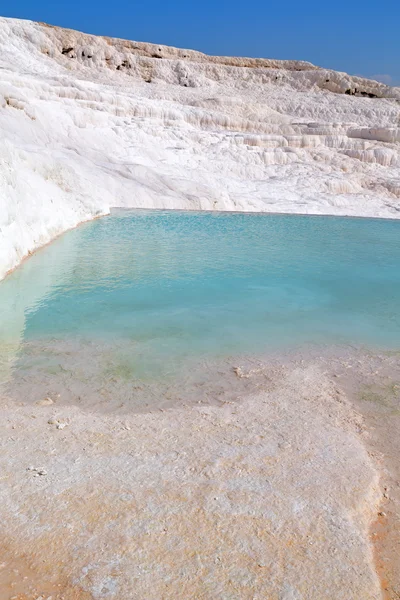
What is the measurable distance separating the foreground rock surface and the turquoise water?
1.20 m

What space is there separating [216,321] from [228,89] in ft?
96.5

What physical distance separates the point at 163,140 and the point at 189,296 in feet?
47.7

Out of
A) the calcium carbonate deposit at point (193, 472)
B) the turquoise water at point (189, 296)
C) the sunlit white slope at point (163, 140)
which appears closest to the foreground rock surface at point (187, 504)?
the calcium carbonate deposit at point (193, 472)

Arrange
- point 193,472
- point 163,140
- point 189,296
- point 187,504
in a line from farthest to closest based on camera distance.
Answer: point 163,140
point 189,296
point 193,472
point 187,504

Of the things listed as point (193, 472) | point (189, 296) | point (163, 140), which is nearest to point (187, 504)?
point (193, 472)

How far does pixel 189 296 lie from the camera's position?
7.12 metres

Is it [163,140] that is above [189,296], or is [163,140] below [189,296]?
above

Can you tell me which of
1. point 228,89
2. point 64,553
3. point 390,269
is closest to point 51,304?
point 64,553

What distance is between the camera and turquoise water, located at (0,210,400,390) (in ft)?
17.6

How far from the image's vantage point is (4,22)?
30438 millimetres

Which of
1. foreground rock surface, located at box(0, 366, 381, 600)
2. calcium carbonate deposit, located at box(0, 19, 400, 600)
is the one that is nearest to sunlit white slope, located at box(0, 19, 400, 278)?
calcium carbonate deposit, located at box(0, 19, 400, 600)

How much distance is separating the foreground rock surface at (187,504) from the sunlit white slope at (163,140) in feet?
15.8

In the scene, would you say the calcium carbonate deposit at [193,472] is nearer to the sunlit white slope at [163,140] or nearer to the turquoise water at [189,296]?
the turquoise water at [189,296]

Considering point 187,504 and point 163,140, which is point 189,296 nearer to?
point 187,504
